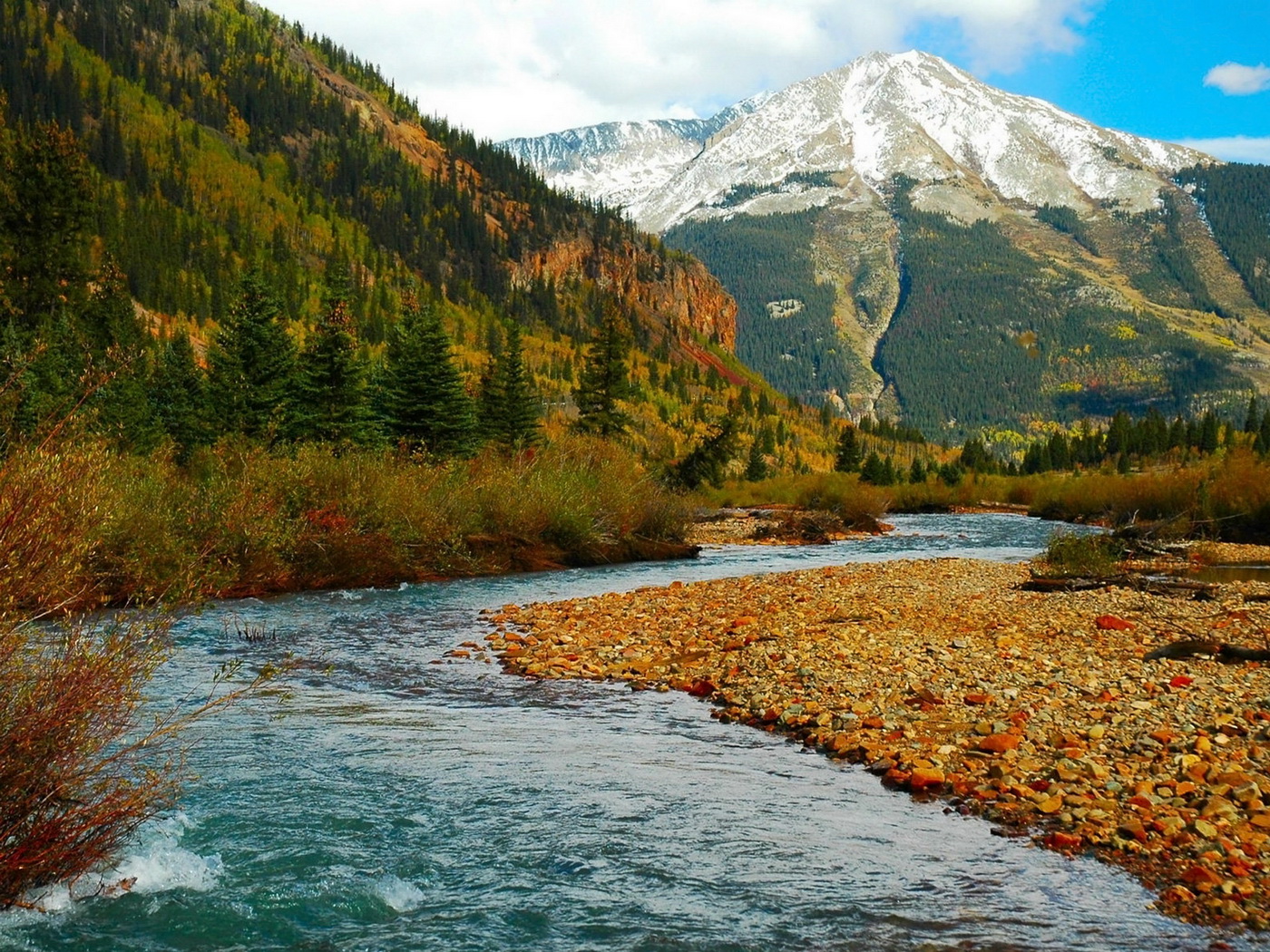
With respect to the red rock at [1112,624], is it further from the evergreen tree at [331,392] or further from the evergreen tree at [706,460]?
the evergreen tree at [706,460]

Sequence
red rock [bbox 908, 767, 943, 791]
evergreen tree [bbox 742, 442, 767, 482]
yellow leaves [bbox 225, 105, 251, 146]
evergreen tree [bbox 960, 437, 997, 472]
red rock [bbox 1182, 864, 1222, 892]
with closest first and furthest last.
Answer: red rock [bbox 1182, 864, 1222, 892] < red rock [bbox 908, 767, 943, 791] < evergreen tree [bbox 742, 442, 767, 482] < evergreen tree [bbox 960, 437, 997, 472] < yellow leaves [bbox 225, 105, 251, 146]

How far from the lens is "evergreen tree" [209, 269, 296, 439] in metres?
43.8

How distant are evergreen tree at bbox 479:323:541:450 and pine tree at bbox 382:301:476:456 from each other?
746 cm

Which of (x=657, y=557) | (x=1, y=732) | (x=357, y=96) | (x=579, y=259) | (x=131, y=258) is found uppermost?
(x=357, y=96)

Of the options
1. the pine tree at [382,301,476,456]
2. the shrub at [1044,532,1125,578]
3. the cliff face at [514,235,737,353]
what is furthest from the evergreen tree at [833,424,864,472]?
the cliff face at [514,235,737,353]

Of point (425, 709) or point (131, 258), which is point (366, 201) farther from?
point (425, 709)

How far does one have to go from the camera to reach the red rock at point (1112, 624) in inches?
621

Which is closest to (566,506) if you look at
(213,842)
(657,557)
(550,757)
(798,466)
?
(657,557)

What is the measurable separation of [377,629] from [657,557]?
19060 millimetres

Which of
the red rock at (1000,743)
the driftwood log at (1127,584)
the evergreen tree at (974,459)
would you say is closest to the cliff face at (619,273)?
the evergreen tree at (974,459)

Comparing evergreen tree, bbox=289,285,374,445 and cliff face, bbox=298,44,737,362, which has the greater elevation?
cliff face, bbox=298,44,737,362

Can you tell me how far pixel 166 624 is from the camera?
6.00 meters

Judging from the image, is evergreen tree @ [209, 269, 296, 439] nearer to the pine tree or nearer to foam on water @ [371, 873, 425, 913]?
the pine tree

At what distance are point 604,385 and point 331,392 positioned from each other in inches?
764
